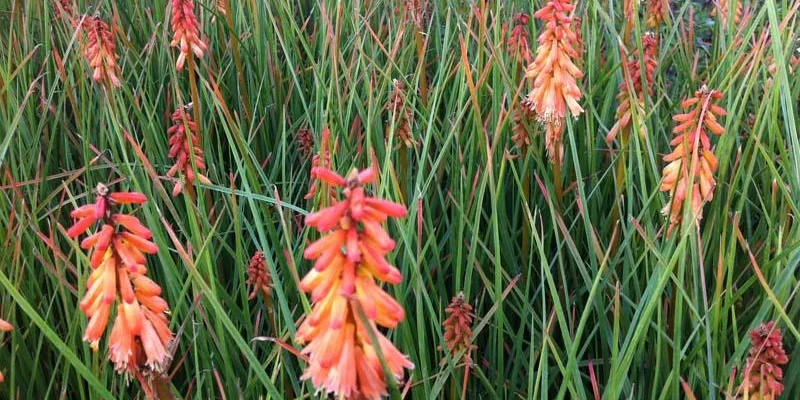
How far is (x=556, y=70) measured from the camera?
252 centimetres

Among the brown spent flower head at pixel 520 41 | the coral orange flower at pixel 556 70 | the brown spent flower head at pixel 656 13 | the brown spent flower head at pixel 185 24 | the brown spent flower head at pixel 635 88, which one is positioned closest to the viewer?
the coral orange flower at pixel 556 70

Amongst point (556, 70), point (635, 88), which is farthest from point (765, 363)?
point (635, 88)

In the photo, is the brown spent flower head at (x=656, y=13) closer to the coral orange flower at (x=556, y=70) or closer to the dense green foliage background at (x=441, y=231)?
the dense green foliage background at (x=441, y=231)

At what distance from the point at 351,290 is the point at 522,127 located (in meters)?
1.82

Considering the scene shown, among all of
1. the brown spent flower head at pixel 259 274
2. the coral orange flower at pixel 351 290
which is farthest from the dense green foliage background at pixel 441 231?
the coral orange flower at pixel 351 290

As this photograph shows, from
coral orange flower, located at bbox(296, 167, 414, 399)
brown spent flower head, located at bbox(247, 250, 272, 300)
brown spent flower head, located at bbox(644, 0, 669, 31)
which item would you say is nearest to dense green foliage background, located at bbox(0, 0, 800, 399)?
brown spent flower head, located at bbox(247, 250, 272, 300)

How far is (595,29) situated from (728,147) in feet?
3.26

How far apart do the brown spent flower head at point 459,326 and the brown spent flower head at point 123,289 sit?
2.21 feet

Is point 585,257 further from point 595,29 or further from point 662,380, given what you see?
point 595,29

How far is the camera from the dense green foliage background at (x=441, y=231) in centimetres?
199

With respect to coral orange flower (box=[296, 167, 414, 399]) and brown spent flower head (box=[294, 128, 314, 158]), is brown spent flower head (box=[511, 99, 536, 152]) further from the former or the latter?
coral orange flower (box=[296, 167, 414, 399])

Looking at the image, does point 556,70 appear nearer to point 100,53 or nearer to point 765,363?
point 765,363

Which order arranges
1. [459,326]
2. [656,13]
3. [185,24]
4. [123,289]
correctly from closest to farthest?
[123,289] < [459,326] < [185,24] < [656,13]

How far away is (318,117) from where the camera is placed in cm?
301
